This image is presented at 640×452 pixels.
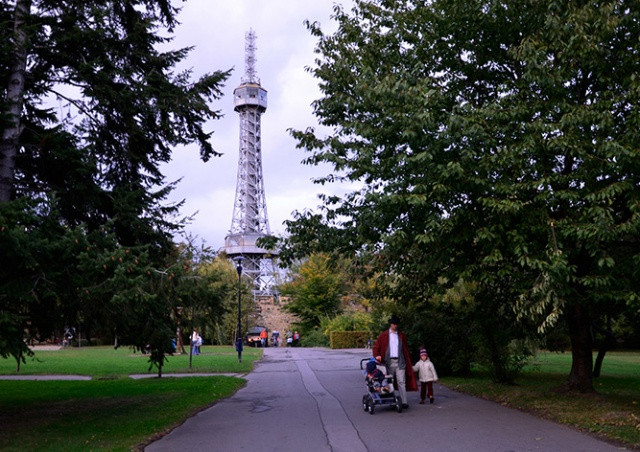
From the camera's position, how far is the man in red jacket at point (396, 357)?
36.9ft

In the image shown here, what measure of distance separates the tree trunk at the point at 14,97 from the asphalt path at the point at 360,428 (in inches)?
218

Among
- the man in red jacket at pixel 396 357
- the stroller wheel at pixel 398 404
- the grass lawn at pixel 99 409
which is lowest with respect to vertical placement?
the grass lawn at pixel 99 409

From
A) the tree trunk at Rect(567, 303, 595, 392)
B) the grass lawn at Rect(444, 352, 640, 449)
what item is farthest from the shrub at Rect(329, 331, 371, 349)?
the tree trunk at Rect(567, 303, 595, 392)

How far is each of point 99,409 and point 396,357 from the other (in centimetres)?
650

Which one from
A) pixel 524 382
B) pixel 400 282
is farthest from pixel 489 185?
pixel 524 382

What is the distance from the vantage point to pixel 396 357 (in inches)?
444

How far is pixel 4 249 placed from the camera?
795 centimetres

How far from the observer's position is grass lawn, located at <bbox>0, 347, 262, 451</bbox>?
8.91 m

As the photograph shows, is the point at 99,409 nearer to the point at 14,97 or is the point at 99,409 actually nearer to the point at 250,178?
the point at 14,97

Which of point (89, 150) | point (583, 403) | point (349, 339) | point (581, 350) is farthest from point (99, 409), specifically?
point (349, 339)

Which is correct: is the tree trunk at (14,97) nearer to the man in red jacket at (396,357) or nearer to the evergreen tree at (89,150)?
the evergreen tree at (89,150)

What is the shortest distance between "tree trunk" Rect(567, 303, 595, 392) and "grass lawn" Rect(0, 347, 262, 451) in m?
8.05

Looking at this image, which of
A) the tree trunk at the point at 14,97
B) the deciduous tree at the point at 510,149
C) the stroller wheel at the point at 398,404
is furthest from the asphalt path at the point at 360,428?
the tree trunk at the point at 14,97

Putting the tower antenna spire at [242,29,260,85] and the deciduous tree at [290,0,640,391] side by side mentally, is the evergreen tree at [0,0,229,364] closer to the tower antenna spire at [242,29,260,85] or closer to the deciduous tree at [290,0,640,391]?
the deciduous tree at [290,0,640,391]
